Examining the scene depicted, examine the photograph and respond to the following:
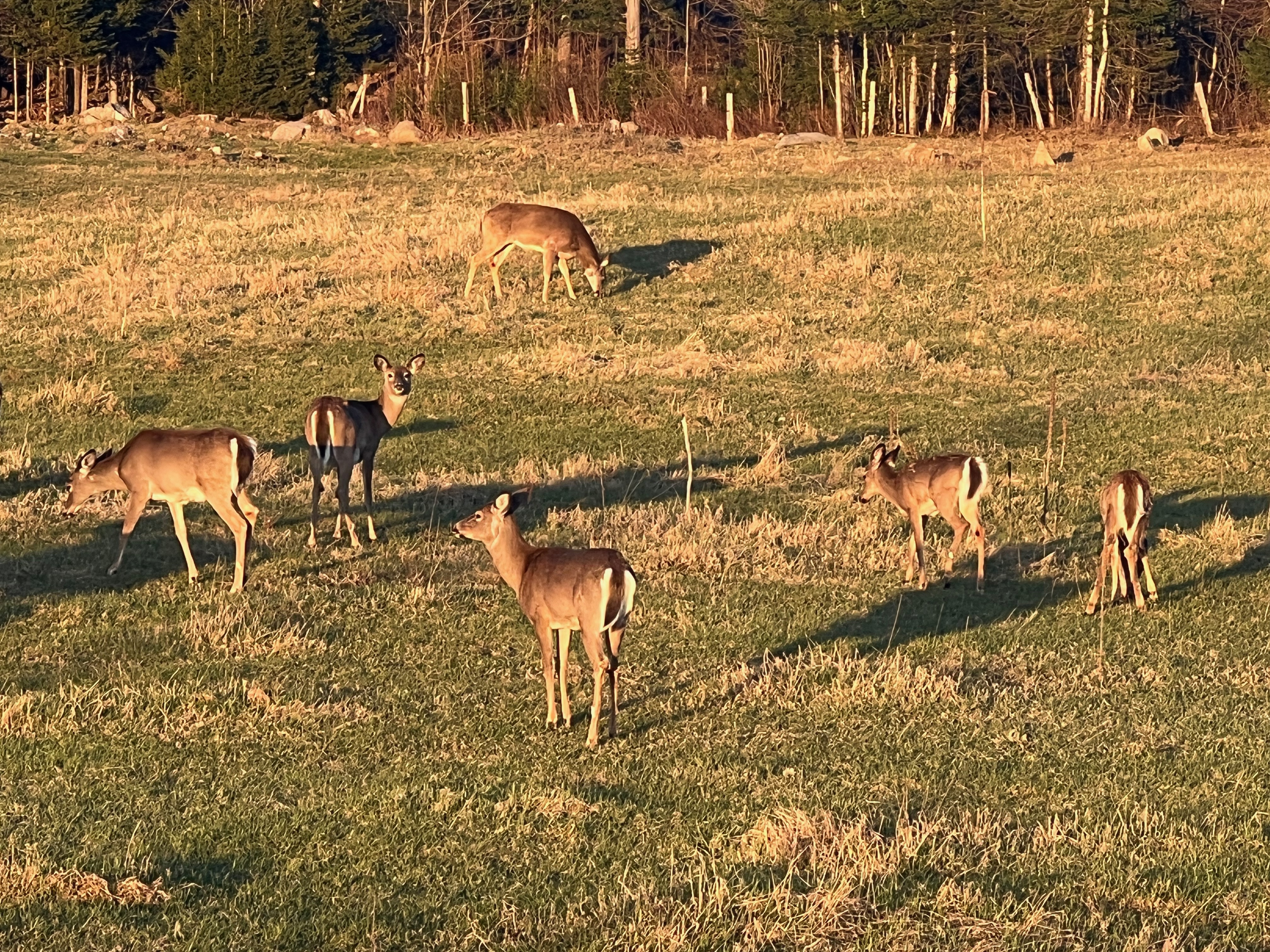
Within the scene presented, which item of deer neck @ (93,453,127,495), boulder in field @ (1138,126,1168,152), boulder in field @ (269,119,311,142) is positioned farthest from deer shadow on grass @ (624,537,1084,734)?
boulder in field @ (269,119,311,142)

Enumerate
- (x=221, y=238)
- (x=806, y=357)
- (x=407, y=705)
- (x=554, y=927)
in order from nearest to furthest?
(x=554, y=927) → (x=407, y=705) → (x=806, y=357) → (x=221, y=238)

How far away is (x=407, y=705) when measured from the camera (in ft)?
30.1

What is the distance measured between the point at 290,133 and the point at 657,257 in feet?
78.5

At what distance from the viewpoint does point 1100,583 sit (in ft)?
36.7

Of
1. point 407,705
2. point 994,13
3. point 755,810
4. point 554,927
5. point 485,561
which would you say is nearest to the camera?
point 554,927

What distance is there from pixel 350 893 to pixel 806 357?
14976 millimetres

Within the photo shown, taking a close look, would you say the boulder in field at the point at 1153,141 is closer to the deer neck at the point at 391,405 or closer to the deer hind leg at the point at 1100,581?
the deer neck at the point at 391,405

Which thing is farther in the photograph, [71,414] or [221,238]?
[221,238]

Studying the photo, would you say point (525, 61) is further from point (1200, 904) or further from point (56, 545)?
point (1200, 904)

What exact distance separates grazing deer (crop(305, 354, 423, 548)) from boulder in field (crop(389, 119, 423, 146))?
110ft

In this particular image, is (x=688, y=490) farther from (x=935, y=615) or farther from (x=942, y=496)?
(x=935, y=615)

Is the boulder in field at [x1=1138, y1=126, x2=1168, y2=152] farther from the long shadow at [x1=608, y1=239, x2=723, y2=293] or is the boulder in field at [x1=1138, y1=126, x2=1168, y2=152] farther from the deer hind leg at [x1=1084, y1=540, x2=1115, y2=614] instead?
the deer hind leg at [x1=1084, y1=540, x2=1115, y2=614]

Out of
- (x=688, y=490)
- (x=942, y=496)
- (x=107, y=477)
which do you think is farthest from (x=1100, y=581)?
(x=107, y=477)

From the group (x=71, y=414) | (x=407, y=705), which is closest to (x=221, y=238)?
(x=71, y=414)
